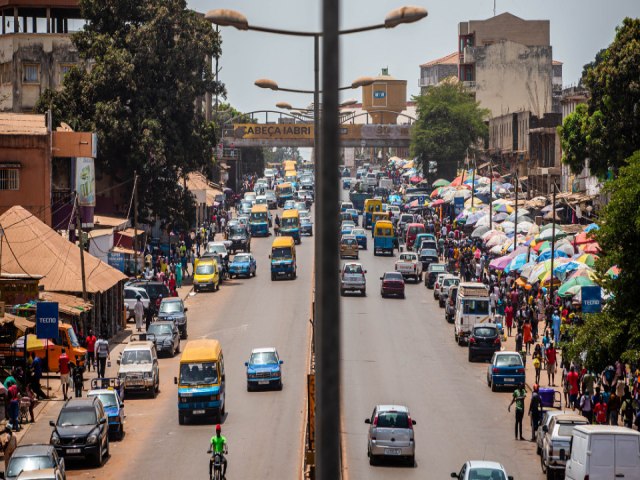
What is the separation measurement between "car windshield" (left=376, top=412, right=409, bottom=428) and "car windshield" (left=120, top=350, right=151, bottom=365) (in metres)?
12.7

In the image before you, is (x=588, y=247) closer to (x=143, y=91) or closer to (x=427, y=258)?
(x=427, y=258)

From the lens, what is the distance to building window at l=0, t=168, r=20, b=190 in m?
63.1

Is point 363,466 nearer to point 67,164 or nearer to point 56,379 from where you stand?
point 56,379

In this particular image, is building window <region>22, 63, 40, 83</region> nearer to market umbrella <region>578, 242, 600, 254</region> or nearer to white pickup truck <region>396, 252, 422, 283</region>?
white pickup truck <region>396, 252, 422, 283</region>

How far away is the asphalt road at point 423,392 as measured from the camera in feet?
118

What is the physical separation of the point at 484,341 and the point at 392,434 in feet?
60.8

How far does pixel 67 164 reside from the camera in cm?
6644

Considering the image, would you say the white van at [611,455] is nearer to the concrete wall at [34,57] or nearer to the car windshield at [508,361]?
the car windshield at [508,361]

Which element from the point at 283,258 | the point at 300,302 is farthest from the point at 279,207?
the point at 300,302

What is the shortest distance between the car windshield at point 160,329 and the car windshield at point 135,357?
24.5ft

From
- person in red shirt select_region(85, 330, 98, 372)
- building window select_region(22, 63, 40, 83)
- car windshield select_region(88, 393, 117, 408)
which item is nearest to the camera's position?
car windshield select_region(88, 393, 117, 408)

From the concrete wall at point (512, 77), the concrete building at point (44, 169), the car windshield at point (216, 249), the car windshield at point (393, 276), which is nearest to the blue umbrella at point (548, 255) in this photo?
the car windshield at point (393, 276)

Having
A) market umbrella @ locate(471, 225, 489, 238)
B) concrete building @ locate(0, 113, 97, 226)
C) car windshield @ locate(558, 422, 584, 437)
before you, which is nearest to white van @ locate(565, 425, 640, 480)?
car windshield @ locate(558, 422, 584, 437)

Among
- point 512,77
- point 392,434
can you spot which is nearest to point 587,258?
point 392,434
